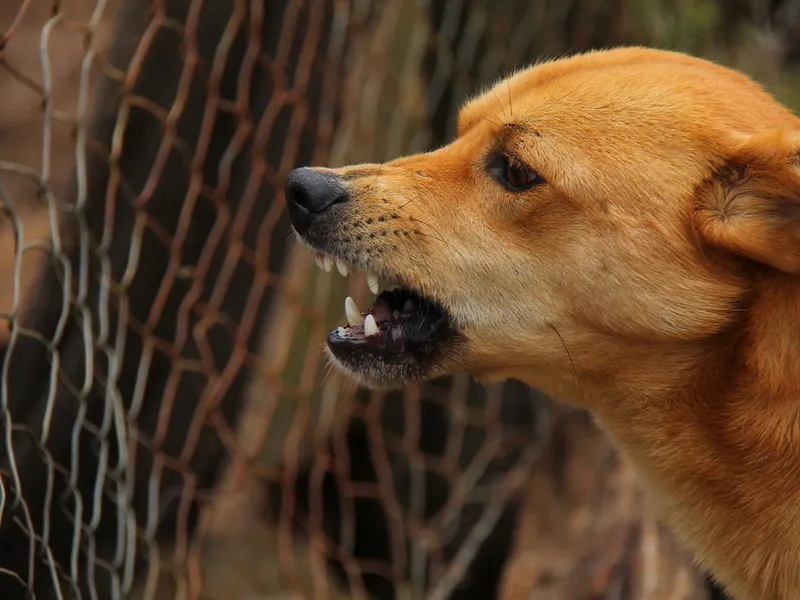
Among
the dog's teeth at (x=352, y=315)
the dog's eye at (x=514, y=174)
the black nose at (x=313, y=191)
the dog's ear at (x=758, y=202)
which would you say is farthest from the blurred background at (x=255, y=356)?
the dog's ear at (x=758, y=202)

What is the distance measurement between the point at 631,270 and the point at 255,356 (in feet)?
5.54

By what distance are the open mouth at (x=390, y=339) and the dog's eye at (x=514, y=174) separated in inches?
15.0

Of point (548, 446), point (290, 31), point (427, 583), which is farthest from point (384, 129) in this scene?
point (427, 583)

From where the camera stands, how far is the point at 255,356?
3.71 meters

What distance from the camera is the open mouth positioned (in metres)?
2.66

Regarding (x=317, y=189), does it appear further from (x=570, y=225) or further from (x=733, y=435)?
(x=733, y=435)

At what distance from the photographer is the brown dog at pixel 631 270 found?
2410 millimetres

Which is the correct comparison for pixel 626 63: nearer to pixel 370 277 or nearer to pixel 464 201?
Answer: pixel 464 201

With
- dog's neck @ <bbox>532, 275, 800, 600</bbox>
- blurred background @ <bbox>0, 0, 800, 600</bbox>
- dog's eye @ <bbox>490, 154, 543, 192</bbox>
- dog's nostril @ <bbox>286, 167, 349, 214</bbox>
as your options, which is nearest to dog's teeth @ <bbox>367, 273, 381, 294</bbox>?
dog's nostril @ <bbox>286, 167, 349, 214</bbox>

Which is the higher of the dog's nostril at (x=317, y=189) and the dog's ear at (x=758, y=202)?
the dog's ear at (x=758, y=202)

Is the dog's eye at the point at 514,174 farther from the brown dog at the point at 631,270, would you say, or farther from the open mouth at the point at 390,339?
the open mouth at the point at 390,339

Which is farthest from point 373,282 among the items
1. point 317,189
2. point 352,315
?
point 317,189

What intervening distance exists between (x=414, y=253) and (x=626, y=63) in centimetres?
80

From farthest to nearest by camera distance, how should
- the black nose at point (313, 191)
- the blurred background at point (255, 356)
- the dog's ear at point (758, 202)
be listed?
1. the blurred background at point (255, 356)
2. the black nose at point (313, 191)
3. the dog's ear at point (758, 202)
